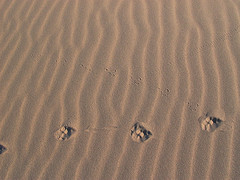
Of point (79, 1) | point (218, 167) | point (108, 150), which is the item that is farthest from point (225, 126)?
point (79, 1)

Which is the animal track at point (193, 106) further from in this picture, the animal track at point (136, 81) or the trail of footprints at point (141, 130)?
the animal track at point (136, 81)

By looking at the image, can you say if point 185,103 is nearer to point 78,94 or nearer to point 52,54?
point 78,94

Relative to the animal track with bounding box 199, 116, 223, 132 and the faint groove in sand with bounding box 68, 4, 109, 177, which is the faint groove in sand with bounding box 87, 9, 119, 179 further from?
the animal track with bounding box 199, 116, 223, 132

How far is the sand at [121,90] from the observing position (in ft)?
7.83

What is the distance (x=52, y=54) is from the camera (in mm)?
3029

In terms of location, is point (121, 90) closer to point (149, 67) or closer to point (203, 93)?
point (149, 67)

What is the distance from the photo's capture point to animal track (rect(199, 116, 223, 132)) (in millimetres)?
2441

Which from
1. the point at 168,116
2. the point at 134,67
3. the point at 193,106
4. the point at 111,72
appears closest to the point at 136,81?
the point at 134,67

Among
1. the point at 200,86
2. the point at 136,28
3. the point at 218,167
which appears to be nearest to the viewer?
the point at 218,167

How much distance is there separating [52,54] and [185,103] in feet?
5.09

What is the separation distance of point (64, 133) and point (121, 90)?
2.29 ft

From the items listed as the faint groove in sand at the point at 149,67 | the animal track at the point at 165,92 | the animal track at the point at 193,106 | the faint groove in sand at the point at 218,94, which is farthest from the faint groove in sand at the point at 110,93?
the faint groove in sand at the point at 218,94

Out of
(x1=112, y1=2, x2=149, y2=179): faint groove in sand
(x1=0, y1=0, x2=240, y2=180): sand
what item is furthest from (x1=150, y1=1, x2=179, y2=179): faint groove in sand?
(x1=112, y1=2, x2=149, y2=179): faint groove in sand

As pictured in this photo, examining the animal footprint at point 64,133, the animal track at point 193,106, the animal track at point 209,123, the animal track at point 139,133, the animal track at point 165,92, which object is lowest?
the animal footprint at point 64,133
